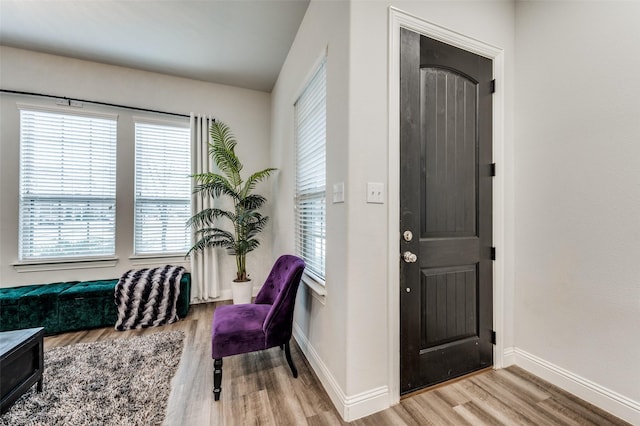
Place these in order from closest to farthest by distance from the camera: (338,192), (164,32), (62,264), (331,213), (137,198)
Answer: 1. (338,192)
2. (331,213)
3. (164,32)
4. (62,264)
5. (137,198)

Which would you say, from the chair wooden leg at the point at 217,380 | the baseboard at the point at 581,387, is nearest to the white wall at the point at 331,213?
the chair wooden leg at the point at 217,380

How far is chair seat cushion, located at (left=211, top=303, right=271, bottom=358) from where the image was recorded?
5.69 feet

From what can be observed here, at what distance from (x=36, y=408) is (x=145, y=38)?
3248mm

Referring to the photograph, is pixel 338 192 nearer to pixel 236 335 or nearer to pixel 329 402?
pixel 236 335

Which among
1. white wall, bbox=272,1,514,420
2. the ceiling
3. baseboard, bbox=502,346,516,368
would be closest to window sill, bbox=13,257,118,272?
the ceiling

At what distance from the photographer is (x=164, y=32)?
2.64 m

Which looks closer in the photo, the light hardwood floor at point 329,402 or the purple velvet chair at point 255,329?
the light hardwood floor at point 329,402

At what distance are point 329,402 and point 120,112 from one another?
393cm

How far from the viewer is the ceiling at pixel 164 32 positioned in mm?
2312

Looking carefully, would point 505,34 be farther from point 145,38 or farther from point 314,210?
point 145,38

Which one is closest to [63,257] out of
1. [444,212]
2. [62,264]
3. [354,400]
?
[62,264]

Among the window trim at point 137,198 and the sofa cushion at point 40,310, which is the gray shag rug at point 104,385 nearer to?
the sofa cushion at point 40,310

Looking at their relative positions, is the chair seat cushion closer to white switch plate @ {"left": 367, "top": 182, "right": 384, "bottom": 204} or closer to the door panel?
white switch plate @ {"left": 367, "top": 182, "right": 384, "bottom": 204}

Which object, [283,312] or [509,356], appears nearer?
[283,312]
